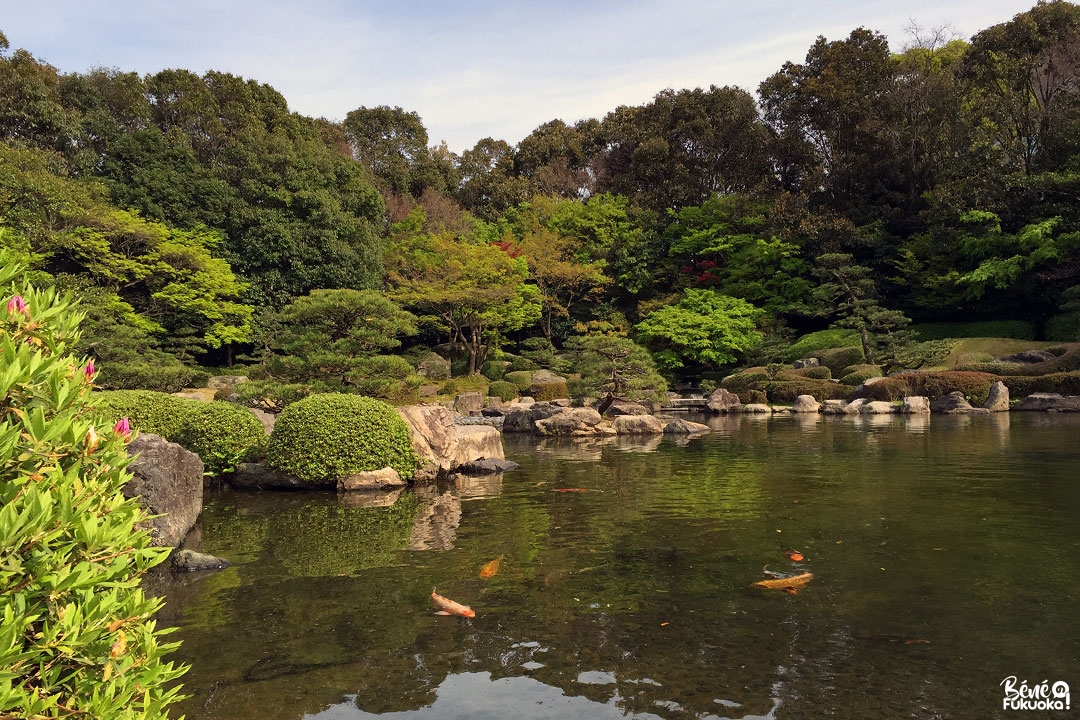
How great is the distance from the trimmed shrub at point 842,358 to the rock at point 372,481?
21.8m

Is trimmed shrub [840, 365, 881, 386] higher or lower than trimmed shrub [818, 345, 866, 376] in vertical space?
lower

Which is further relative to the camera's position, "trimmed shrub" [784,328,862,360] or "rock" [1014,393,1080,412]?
"trimmed shrub" [784,328,862,360]

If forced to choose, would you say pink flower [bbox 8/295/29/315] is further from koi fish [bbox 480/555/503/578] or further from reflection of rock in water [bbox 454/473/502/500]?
reflection of rock in water [bbox 454/473/502/500]

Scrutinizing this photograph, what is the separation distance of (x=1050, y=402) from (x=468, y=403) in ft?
57.0

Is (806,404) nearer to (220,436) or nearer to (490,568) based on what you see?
(220,436)

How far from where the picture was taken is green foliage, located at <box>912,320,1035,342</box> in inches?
1079

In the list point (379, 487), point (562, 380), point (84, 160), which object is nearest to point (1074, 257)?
point (562, 380)

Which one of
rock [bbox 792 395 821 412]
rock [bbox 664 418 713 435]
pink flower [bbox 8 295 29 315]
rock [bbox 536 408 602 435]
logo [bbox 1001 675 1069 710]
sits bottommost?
rock [bbox 792 395 821 412]

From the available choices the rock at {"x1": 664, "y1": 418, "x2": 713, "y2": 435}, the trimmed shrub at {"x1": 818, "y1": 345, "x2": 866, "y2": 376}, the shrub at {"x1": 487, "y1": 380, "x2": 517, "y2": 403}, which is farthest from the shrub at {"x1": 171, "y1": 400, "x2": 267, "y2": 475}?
the trimmed shrub at {"x1": 818, "y1": 345, "x2": 866, "y2": 376}

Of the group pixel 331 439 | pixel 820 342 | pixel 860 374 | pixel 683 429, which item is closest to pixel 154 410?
pixel 331 439

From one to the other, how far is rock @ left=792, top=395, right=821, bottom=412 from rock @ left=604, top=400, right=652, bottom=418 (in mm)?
5859

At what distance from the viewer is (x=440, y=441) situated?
34.2 feet

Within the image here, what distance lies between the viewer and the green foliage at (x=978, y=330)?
27406 mm

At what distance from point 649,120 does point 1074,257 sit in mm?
21417
